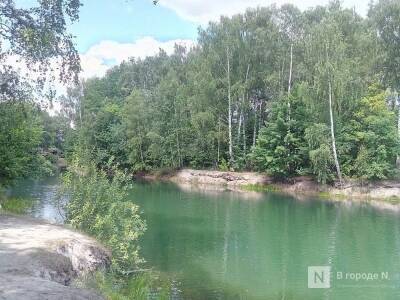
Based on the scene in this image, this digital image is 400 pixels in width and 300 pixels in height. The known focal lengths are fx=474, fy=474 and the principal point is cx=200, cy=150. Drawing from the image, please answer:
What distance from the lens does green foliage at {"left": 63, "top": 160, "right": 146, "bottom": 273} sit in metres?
13.4

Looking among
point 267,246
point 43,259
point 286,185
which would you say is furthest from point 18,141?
point 286,185

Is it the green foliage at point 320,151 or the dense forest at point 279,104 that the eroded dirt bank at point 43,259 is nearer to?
the dense forest at point 279,104

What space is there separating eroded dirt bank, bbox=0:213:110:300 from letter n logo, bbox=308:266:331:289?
6.44m

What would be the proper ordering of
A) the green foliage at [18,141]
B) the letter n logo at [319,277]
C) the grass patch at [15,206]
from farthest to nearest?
1. the grass patch at [15,206]
2. the green foliage at [18,141]
3. the letter n logo at [319,277]

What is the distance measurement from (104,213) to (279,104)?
32082mm

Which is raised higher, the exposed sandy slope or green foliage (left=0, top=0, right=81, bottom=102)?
green foliage (left=0, top=0, right=81, bottom=102)

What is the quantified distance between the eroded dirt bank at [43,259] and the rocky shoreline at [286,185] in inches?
1126

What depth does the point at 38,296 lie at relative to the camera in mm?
7184

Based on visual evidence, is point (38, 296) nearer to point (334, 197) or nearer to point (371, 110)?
point (334, 197)

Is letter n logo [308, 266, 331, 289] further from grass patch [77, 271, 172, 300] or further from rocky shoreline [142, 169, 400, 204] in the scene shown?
rocky shoreline [142, 169, 400, 204]

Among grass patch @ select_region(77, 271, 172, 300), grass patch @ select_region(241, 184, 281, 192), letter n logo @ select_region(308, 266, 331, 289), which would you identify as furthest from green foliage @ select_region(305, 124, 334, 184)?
grass patch @ select_region(77, 271, 172, 300)

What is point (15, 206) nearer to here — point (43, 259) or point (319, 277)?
point (43, 259)

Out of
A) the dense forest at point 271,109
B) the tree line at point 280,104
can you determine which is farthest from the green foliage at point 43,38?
the tree line at point 280,104

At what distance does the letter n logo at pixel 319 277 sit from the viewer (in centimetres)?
1442
